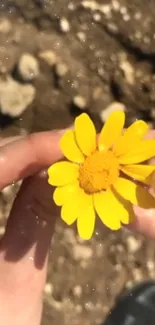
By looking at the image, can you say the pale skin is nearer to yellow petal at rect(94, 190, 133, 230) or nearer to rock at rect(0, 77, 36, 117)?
rock at rect(0, 77, 36, 117)

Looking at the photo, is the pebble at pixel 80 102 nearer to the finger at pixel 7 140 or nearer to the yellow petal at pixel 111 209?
the finger at pixel 7 140

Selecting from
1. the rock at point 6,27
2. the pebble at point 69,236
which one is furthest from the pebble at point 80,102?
the pebble at point 69,236

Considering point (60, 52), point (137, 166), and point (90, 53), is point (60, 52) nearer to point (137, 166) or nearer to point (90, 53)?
point (90, 53)

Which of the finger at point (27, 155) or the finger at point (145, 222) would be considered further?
the finger at point (145, 222)

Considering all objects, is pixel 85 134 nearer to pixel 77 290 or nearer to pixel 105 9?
pixel 105 9

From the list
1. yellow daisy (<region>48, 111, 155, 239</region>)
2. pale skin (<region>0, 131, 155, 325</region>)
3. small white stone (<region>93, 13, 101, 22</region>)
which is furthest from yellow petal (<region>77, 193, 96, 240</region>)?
small white stone (<region>93, 13, 101, 22</region>)

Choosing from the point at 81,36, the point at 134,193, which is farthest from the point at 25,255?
the point at 81,36

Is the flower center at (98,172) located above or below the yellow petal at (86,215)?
above
